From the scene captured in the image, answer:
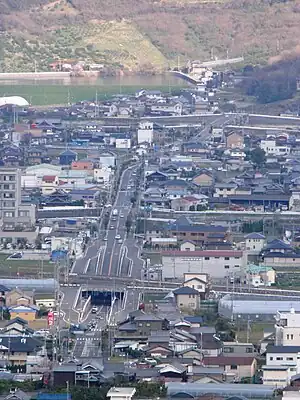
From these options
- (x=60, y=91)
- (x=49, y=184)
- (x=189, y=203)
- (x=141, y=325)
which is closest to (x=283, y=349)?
(x=141, y=325)

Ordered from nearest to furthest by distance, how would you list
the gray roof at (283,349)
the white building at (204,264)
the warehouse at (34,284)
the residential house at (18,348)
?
the gray roof at (283,349), the residential house at (18,348), the warehouse at (34,284), the white building at (204,264)

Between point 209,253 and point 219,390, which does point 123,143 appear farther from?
point 219,390

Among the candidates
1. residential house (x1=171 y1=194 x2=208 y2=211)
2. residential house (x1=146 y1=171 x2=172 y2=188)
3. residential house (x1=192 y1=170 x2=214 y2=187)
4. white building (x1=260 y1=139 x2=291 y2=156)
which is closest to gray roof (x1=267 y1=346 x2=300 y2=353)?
residential house (x1=171 y1=194 x2=208 y2=211)

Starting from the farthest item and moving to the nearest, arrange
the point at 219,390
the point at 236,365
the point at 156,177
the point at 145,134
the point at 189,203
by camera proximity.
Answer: the point at 145,134 → the point at 156,177 → the point at 189,203 → the point at 236,365 → the point at 219,390

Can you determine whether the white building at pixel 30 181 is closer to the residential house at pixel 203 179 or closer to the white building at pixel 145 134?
the residential house at pixel 203 179

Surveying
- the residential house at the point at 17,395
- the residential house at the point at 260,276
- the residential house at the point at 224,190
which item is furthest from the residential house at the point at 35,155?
the residential house at the point at 17,395

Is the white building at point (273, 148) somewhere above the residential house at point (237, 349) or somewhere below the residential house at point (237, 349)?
above
